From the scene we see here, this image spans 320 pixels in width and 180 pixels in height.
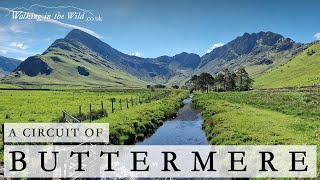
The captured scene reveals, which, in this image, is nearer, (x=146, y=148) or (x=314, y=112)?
(x=146, y=148)

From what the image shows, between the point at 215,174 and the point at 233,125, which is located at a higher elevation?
the point at 233,125

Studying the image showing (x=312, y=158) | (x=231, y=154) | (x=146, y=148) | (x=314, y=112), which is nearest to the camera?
(x=312, y=158)

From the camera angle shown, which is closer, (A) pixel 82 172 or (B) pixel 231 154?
(A) pixel 82 172

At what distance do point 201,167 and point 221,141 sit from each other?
7.15 meters

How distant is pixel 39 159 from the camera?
26.5 metres

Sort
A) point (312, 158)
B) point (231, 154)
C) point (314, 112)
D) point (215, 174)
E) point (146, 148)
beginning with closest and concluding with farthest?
point (312, 158), point (215, 174), point (231, 154), point (146, 148), point (314, 112)

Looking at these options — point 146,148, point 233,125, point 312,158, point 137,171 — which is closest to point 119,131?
point 146,148

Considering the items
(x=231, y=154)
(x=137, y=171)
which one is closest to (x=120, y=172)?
(x=137, y=171)

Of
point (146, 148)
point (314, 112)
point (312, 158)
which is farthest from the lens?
point (314, 112)

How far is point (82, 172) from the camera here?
1037 inches

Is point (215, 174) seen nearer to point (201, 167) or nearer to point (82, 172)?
point (201, 167)

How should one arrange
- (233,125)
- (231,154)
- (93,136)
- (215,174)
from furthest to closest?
(233,125) < (93,136) < (231,154) < (215,174)

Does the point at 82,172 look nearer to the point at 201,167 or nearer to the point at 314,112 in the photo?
the point at 201,167

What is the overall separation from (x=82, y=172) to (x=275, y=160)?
16.4 meters
